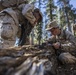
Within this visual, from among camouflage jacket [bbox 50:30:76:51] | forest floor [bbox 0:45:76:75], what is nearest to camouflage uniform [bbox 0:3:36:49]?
camouflage jacket [bbox 50:30:76:51]

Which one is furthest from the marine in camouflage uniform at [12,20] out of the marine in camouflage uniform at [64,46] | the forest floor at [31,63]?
the forest floor at [31,63]

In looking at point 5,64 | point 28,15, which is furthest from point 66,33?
point 5,64

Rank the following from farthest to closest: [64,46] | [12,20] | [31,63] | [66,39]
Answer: [12,20]
[66,39]
[64,46]
[31,63]

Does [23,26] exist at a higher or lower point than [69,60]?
higher


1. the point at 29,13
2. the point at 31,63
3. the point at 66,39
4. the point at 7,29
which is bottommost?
the point at 31,63

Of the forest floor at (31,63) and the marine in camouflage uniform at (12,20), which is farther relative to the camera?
the marine in camouflage uniform at (12,20)

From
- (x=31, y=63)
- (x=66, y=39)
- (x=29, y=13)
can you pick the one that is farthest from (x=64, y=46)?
(x=31, y=63)

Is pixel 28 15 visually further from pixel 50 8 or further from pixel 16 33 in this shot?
pixel 50 8

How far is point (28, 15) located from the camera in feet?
20.5

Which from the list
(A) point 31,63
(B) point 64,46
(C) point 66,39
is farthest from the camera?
(C) point 66,39

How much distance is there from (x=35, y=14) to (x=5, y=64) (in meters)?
4.34

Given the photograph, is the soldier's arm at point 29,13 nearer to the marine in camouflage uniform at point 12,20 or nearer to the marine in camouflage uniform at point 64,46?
the marine in camouflage uniform at point 12,20

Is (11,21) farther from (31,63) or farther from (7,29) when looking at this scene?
(31,63)

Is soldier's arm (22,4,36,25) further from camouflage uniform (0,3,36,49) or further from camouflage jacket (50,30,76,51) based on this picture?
camouflage jacket (50,30,76,51)
